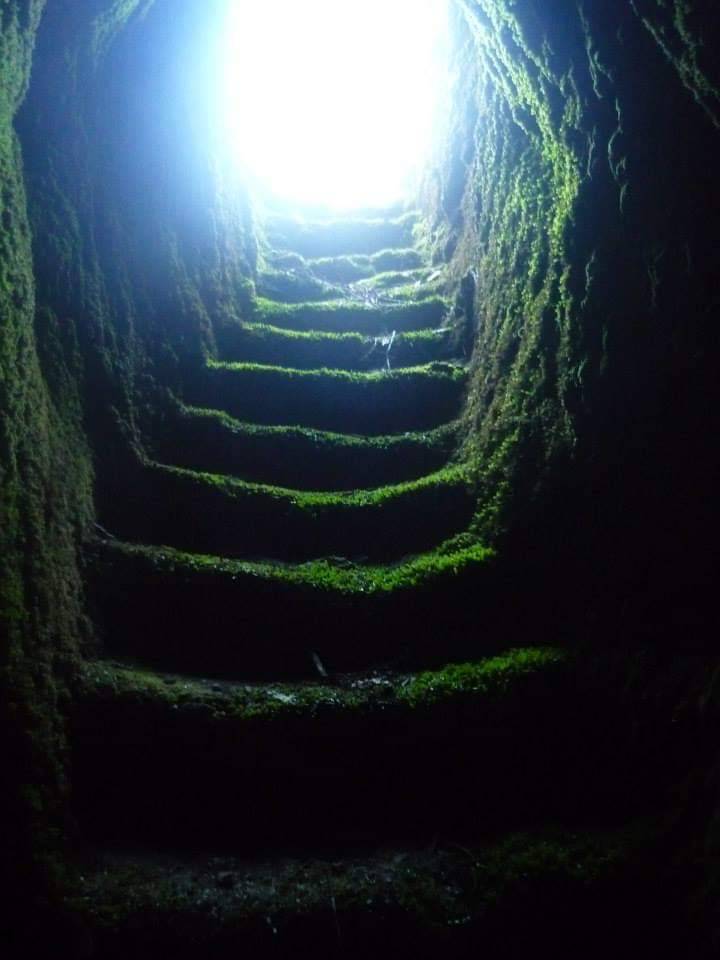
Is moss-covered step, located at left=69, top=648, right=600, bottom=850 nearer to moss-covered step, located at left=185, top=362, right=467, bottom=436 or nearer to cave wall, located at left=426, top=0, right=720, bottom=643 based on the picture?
cave wall, located at left=426, top=0, right=720, bottom=643

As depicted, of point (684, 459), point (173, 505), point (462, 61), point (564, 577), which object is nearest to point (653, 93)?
point (684, 459)

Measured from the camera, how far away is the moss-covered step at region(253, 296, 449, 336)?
781 cm

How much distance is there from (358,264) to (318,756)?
7325 millimetres

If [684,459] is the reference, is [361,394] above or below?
above

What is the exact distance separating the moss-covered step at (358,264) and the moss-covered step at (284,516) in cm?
458

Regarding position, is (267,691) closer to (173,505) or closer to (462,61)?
(173,505)

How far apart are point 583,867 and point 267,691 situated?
1929 millimetres

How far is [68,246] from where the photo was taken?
4754mm

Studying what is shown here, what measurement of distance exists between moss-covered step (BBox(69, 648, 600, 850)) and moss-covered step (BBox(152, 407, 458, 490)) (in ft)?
7.00

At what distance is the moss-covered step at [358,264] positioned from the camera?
9258 millimetres

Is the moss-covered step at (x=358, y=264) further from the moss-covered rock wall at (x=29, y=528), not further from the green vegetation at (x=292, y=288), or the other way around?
the moss-covered rock wall at (x=29, y=528)

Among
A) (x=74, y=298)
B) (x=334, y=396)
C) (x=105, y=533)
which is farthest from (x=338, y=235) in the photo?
(x=105, y=533)

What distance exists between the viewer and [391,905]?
10.9ft

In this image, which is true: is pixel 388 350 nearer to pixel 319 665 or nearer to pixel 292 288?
pixel 292 288
